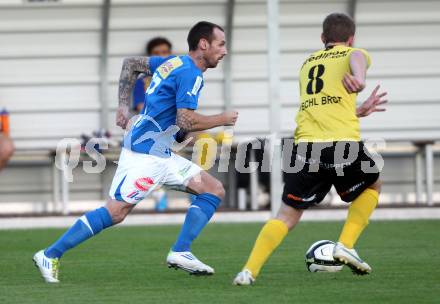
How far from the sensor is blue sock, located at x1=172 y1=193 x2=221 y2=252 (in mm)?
8758

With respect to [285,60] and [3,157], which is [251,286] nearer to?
[3,157]

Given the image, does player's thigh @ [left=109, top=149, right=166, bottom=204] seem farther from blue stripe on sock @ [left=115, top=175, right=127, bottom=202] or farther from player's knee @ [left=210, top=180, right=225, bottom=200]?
player's knee @ [left=210, top=180, right=225, bottom=200]

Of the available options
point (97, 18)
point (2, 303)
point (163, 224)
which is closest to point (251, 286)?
point (2, 303)

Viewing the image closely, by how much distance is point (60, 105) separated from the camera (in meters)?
18.4

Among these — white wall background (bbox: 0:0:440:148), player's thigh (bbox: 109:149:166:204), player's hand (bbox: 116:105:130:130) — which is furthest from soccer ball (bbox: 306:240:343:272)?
white wall background (bbox: 0:0:440:148)

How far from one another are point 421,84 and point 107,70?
199 inches

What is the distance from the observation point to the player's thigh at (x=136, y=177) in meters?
8.53

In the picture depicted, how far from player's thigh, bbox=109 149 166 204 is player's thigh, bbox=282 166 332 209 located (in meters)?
1.00

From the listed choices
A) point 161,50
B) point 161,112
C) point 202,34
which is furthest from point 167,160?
point 161,50

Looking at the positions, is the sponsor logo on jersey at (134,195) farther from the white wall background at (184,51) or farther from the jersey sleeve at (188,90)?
the white wall background at (184,51)

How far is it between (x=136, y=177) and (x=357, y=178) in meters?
1.61

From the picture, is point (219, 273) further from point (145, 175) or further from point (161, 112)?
point (161, 112)

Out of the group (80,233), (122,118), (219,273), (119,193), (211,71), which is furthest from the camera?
(211,71)

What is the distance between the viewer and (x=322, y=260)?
898 cm
